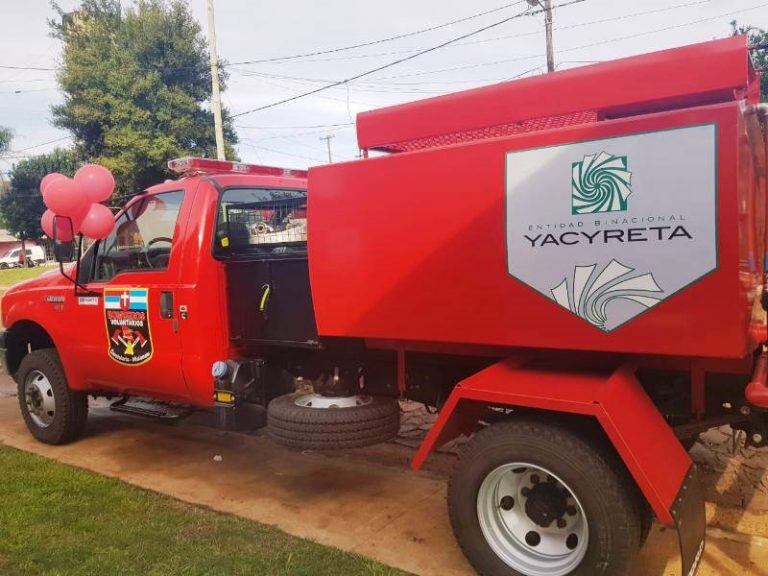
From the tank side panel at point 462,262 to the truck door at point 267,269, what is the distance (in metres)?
0.49

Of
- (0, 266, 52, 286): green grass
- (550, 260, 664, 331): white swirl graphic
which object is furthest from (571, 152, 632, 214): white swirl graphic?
(0, 266, 52, 286): green grass

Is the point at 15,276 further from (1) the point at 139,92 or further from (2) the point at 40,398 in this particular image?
(2) the point at 40,398

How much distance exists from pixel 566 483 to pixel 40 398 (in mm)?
4684

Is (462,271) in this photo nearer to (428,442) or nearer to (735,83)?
(428,442)

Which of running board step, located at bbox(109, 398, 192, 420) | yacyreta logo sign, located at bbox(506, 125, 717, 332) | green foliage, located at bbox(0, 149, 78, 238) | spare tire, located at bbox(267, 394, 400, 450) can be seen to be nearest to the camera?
yacyreta logo sign, located at bbox(506, 125, 717, 332)

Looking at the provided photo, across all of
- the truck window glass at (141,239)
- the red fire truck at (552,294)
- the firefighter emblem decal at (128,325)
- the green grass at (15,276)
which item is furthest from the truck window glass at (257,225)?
the green grass at (15,276)

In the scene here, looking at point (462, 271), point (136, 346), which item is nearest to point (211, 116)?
point (136, 346)

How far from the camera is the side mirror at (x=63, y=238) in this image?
455cm

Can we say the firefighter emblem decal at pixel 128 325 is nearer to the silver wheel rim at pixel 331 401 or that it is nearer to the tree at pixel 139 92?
the silver wheel rim at pixel 331 401

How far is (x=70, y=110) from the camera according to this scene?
79.5 ft

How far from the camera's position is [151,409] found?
202 inches

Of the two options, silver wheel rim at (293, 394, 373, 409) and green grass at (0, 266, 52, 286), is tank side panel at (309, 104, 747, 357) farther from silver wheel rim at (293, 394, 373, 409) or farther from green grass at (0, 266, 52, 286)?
green grass at (0, 266, 52, 286)

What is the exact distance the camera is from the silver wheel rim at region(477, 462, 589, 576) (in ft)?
9.61

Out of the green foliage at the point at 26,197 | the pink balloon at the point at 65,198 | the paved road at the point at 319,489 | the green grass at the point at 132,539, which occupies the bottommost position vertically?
the paved road at the point at 319,489
